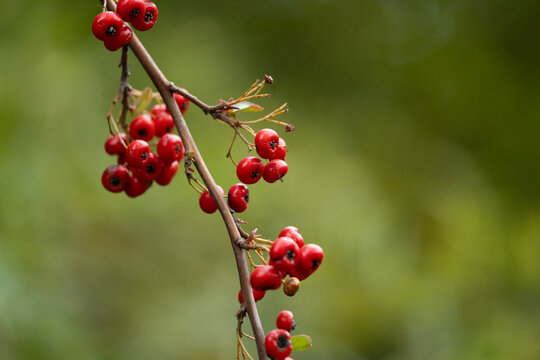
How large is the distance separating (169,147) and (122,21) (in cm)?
26

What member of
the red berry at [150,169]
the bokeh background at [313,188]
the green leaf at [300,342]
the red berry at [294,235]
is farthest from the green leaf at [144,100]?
the bokeh background at [313,188]

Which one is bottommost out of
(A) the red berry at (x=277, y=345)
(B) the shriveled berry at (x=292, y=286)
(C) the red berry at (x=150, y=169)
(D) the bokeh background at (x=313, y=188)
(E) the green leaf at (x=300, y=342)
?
(A) the red berry at (x=277, y=345)

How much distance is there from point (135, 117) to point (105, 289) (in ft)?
7.08

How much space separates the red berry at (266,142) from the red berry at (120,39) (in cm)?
30

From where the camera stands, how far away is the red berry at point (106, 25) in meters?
0.85

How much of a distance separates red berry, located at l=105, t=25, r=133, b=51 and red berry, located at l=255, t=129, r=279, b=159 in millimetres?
297

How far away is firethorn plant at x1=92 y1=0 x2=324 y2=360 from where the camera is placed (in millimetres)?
696

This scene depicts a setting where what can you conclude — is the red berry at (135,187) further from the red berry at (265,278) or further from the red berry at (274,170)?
the red berry at (265,278)

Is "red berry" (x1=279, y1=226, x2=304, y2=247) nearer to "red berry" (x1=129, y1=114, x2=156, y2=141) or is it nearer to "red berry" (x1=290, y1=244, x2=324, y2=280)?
"red berry" (x1=290, y1=244, x2=324, y2=280)

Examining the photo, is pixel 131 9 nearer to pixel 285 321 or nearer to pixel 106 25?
pixel 106 25

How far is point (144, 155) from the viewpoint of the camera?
41.1 inches

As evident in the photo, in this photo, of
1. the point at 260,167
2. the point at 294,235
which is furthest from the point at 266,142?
the point at 294,235

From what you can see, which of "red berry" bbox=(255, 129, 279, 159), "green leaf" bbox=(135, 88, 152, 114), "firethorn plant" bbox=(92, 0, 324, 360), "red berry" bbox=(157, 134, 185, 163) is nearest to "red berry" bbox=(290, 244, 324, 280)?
"firethorn plant" bbox=(92, 0, 324, 360)

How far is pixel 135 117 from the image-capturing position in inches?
48.8
